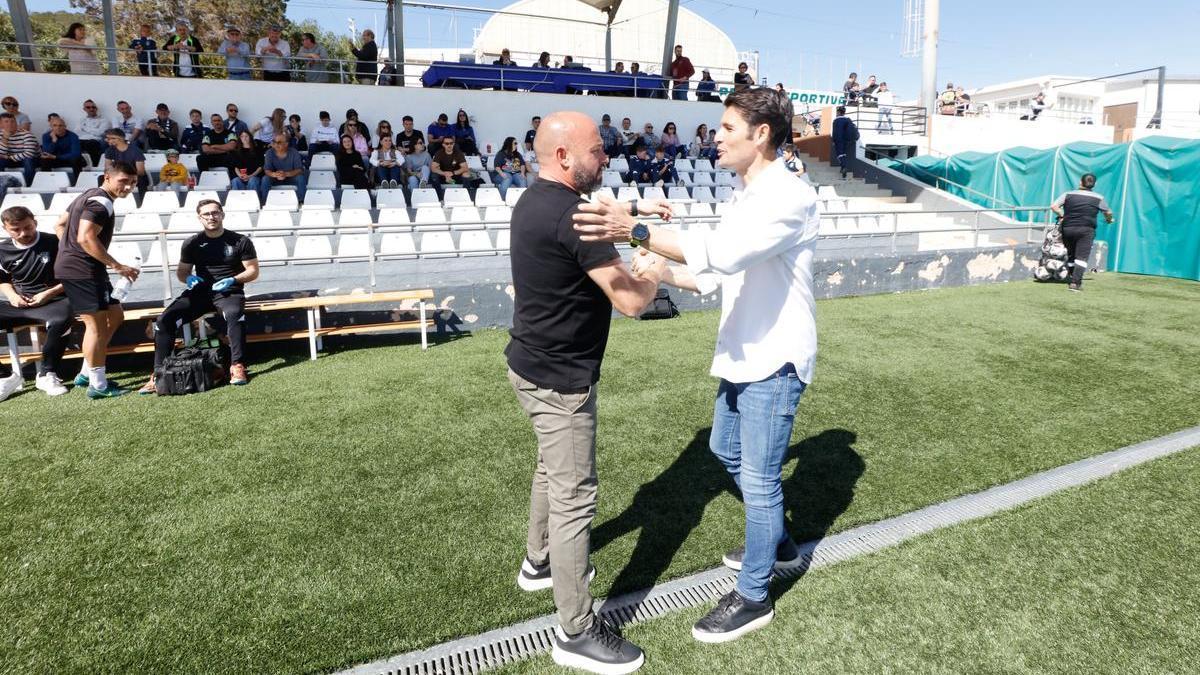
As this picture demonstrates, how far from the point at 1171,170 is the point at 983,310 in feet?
21.2

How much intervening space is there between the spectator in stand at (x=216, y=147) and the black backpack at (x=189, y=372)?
651cm

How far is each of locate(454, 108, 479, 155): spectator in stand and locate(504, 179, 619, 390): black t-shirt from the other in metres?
11.1

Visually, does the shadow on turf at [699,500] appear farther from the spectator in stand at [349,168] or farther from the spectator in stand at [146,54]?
the spectator in stand at [146,54]

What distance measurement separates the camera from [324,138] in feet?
38.9

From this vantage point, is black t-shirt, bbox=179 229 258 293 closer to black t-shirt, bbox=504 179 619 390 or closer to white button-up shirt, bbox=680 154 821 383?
black t-shirt, bbox=504 179 619 390

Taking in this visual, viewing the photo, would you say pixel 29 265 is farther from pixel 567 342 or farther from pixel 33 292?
pixel 567 342

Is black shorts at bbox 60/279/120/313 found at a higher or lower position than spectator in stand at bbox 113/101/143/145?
lower

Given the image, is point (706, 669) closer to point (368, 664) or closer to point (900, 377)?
point (368, 664)

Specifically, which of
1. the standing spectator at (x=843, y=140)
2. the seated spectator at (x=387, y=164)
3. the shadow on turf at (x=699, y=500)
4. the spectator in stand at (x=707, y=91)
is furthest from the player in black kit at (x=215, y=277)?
the standing spectator at (x=843, y=140)

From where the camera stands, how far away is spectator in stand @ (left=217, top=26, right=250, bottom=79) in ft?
40.5

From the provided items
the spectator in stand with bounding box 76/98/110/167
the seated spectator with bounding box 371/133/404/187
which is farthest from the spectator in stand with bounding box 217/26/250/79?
the seated spectator with bounding box 371/133/404/187

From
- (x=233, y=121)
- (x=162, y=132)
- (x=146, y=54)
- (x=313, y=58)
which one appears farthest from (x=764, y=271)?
(x=146, y=54)

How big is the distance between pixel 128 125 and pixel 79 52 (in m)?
2.25

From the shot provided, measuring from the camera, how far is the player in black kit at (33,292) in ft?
17.6
